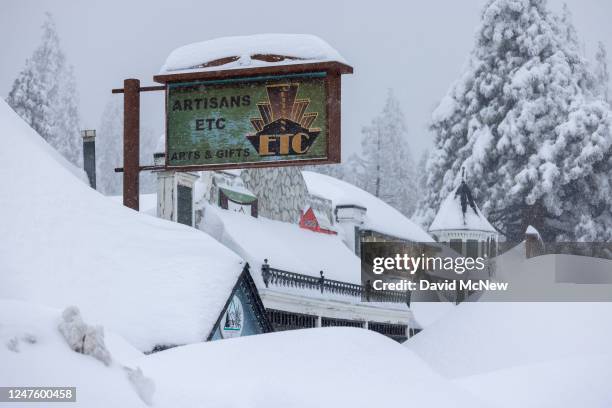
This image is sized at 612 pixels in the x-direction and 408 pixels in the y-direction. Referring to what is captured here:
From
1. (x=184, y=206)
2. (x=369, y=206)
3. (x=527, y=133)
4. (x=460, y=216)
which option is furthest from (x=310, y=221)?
(x=527, y=133)

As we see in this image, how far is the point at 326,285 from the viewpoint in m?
31.5

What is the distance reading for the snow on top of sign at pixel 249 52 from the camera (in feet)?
69.3

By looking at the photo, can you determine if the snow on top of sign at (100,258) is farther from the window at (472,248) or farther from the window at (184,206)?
the window at (472,248)

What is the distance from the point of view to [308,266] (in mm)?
31672

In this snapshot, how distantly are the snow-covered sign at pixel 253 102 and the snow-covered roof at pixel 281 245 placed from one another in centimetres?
620

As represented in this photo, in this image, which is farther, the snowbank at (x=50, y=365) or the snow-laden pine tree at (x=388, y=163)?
the snow-laden pine tree at (x=388, y=163)

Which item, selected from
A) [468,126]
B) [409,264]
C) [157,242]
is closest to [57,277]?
[157,242]

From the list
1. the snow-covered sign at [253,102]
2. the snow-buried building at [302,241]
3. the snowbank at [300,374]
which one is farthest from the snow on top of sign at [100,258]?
the snowbank at [300,374]

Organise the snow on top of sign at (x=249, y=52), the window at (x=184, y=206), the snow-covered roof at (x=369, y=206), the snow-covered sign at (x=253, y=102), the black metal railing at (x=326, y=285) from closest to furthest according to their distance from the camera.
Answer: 1. the snow-covered sign at (x=253, y=102)
2. the snow on top of sign at (x=249, y=52)
3. the window at (x=184, y=206)
4. the black metal railing at (x=326, y=285)
5. the snow-covered roof at (x=369, y=206)

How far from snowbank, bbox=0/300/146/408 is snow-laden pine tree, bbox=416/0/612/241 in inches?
1781

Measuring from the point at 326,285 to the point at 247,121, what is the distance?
1067 centimetres

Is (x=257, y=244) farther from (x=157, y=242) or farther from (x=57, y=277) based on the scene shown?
(x=57, y=277)

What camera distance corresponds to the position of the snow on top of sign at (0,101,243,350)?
19.4 metres

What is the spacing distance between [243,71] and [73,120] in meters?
Answer: 54.8
